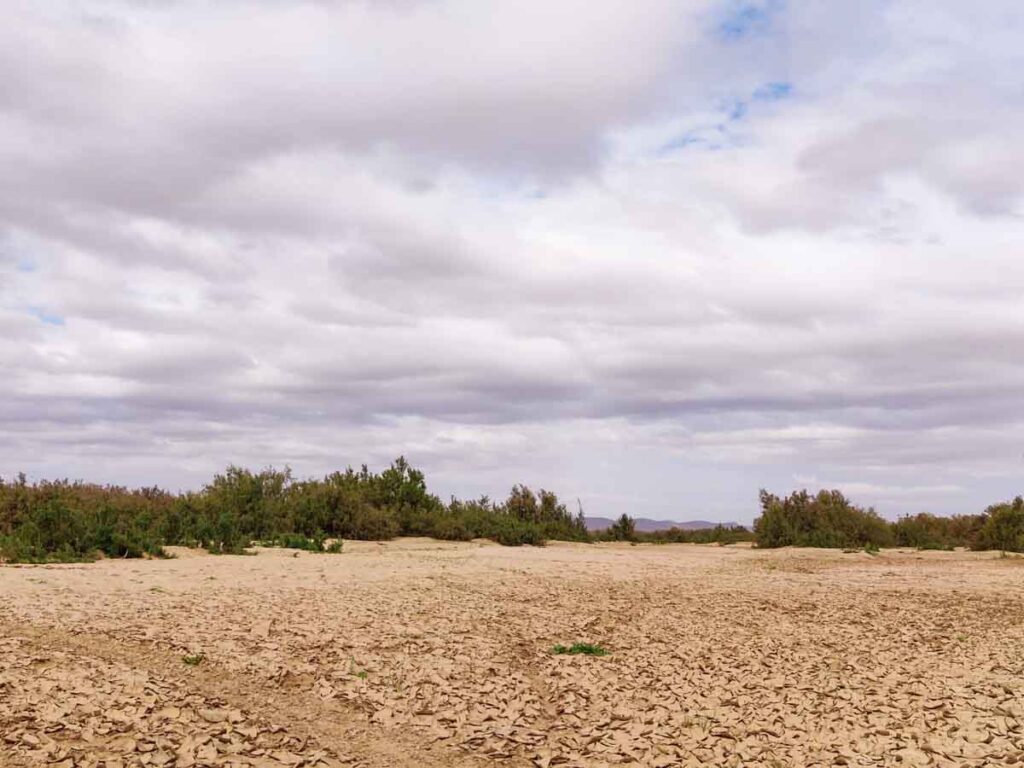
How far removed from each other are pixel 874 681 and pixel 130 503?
18.3 metres

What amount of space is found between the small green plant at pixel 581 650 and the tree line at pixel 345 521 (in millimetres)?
10003

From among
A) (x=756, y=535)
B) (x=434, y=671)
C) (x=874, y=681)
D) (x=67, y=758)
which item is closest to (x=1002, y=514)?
(x=756, y=535)

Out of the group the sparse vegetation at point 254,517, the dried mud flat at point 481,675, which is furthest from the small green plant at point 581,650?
the sparse vegetation at point 254,517

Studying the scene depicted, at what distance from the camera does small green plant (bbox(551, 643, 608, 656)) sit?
9602 millimetres

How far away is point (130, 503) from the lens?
73.1ft

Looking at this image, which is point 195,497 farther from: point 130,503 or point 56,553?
point 56,553

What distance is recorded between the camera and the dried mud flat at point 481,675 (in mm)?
7059

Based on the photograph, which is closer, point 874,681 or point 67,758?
point 67,758

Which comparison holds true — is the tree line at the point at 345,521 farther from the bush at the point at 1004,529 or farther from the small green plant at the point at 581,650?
the small green plant at the point at 581,650

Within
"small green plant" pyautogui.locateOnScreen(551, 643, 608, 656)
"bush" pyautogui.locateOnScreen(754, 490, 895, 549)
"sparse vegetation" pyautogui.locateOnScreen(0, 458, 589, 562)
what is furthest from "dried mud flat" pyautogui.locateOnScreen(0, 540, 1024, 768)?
"bush" pyautogui.locateOnScreen(754, 490, 895, 549)

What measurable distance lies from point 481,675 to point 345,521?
52.7 ft

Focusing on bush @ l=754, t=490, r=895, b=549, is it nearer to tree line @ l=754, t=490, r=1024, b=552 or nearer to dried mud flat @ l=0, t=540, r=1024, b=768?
tree line @ l=754, t=490, r=1024, b=552

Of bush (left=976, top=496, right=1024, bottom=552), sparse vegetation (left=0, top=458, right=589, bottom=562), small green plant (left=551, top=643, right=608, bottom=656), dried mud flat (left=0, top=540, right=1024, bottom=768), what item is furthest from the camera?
bush (left=976, top=496, right=1024, bottom=552)

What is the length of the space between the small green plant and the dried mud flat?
0.50 feet
